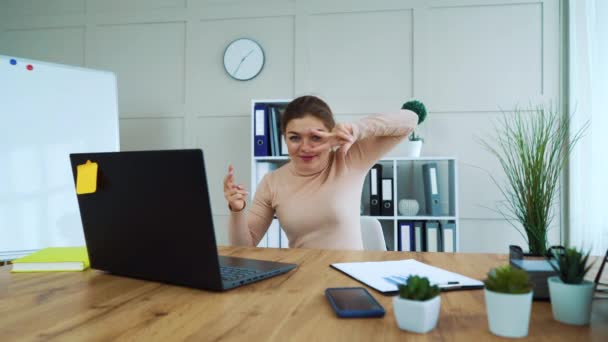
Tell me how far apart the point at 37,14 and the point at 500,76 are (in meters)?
3.78

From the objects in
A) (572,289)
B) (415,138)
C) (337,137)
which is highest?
(415,138)

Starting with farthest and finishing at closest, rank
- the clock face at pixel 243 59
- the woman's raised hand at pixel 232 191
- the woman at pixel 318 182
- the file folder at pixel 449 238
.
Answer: the clock face at pixel 243 59 → the file folder at pixel 449 238 → the woman at pixel 318 182 → the woman's raised hand at pixel 232 191

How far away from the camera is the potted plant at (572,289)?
57 cm

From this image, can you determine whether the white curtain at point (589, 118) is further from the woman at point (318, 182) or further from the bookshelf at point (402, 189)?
the woman at point (318, 182)

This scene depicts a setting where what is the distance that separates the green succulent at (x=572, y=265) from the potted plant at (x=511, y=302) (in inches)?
3.6

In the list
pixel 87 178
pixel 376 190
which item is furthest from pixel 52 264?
pixel 376 190

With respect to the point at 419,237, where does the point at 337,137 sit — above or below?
above

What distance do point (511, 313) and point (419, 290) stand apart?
122 millimetres

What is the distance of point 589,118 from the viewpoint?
242cm

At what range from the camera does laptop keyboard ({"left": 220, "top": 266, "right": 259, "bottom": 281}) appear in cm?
83

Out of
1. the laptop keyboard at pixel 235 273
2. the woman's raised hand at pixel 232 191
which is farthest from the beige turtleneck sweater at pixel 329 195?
the laptop keyboard at pixel 235 273

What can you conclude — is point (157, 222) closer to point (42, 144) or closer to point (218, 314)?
point (218, 314)

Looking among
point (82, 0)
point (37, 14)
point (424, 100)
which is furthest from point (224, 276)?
point (37, 14)

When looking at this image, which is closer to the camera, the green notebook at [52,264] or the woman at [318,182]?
the green notebook at [52,264]
